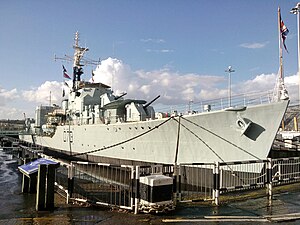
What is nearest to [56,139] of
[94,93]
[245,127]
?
[94,93]

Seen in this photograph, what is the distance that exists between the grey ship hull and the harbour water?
8.66ft

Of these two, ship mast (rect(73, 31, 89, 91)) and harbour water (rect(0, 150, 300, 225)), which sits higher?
ship mast (rect(73, 31, 89, 91))

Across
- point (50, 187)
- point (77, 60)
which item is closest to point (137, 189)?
point (50, 187)

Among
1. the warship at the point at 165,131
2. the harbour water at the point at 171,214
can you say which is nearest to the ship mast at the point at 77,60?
the warship at the point at 165,131

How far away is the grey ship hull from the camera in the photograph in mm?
11453

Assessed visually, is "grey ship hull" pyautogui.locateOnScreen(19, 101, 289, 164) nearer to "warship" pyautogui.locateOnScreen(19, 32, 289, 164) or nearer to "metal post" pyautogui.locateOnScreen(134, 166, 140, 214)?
"warship" pyautogui.locateOnScreen(19, 32, 289, 164)

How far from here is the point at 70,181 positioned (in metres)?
6.32

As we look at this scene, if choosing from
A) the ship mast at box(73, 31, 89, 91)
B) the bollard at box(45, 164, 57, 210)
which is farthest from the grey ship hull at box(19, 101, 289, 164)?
the ship mast at box(73, 31, 89, 91)

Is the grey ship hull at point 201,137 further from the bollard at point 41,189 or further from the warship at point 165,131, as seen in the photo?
the bollard at point 41,189

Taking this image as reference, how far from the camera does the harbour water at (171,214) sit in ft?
16.3

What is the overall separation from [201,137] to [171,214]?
819cm

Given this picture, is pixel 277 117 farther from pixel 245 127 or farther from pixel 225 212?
pixel 225 212

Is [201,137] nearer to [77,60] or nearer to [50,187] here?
[50,187]

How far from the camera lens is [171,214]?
5.36 m
